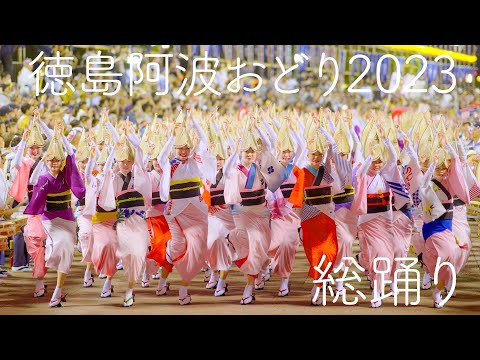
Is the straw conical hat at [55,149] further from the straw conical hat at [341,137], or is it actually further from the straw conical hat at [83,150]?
the straw conical hat at [341,137]

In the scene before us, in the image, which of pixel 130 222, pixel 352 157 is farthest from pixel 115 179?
pixel 352 157

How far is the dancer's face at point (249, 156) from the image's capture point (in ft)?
32.2

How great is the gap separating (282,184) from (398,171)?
114 centimetres

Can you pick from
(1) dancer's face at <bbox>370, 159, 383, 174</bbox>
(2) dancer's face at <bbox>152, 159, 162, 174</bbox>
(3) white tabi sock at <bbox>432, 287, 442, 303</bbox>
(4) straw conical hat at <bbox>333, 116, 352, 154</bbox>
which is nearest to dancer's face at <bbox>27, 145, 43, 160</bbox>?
(2) dancer's face at <bbox>152, 159, 162, 174</bbox>

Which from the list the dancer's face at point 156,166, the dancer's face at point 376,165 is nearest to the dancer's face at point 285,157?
the dancer's face at point 376,165

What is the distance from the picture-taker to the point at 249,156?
9.84 meters

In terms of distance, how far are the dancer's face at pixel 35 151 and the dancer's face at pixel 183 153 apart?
119 centimetres

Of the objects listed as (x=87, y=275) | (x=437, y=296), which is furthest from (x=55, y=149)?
(x=437, y=296)

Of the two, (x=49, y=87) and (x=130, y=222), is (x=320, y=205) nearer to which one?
(x=130, y=222)

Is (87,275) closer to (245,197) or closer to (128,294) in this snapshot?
(128,294)

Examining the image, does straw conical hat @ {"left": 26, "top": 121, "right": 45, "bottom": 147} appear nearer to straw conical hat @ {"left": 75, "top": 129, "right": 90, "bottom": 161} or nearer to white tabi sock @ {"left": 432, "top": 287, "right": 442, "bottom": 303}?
straw conical hat @ {"left": 75, "top": 129, "right": 90, "bottom": 161}

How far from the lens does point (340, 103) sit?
11.4 m

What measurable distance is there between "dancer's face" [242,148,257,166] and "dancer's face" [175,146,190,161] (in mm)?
492

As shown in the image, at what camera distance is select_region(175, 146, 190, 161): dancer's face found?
9766mm
